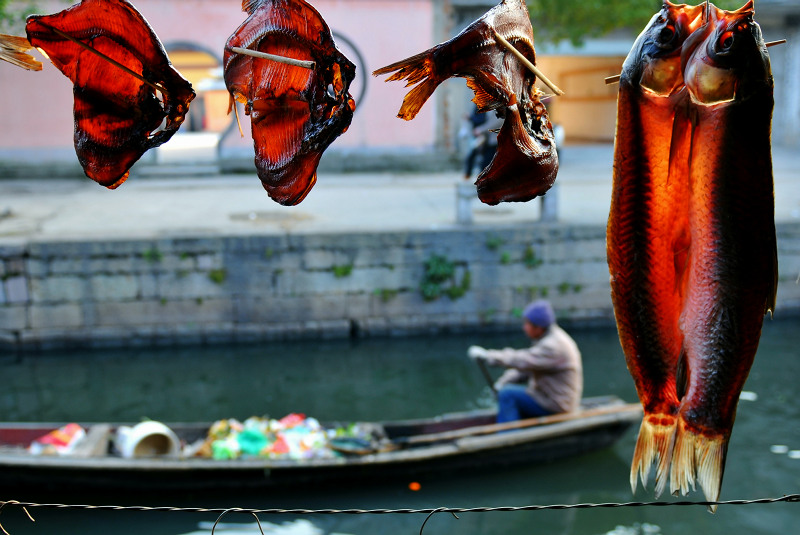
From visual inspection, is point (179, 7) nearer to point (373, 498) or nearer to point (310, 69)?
point (373, 498)

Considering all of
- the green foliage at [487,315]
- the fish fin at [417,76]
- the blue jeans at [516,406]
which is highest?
the fish fin at [417,76]

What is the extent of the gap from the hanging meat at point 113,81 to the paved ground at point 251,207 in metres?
7.73

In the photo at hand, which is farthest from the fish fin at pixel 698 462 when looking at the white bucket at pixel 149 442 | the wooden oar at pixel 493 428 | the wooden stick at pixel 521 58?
the white bucket at pixel 149 442

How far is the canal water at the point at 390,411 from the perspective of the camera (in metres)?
6.34

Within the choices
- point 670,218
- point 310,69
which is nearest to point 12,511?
point 310,69

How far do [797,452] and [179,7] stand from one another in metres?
13.7

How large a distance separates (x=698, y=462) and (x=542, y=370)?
15.6ft

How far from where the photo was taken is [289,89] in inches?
92.4

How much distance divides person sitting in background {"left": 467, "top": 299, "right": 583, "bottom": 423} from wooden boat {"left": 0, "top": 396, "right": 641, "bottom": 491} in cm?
18

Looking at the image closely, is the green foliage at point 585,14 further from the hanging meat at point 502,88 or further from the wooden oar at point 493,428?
the hanging meat at point 502,88

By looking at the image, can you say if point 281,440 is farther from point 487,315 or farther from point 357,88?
point 357,88

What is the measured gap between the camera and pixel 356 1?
52.7ft

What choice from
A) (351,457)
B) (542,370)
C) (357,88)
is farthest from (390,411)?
(357,88)

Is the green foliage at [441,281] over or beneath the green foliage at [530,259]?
beneath
